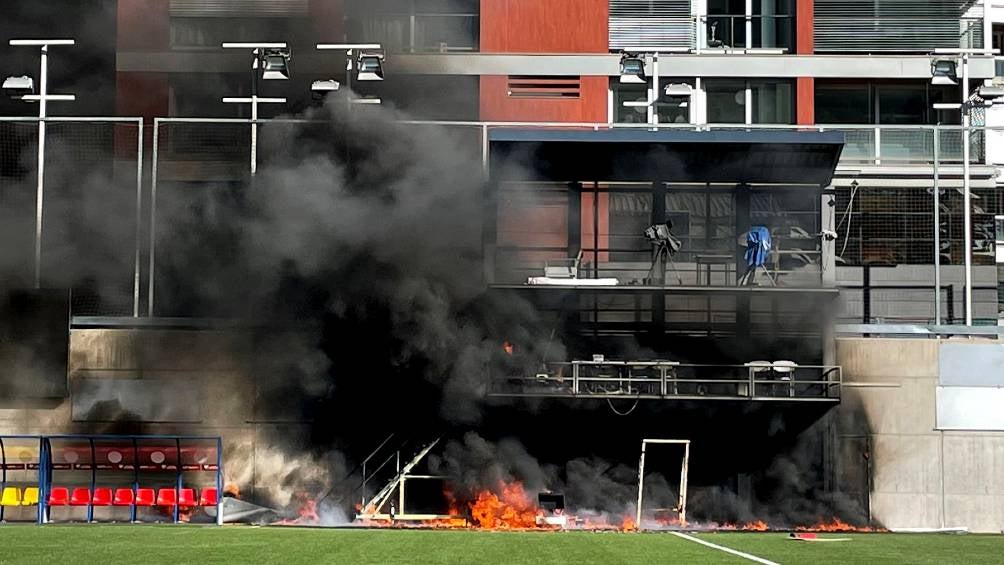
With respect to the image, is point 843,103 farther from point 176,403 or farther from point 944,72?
point 176,403

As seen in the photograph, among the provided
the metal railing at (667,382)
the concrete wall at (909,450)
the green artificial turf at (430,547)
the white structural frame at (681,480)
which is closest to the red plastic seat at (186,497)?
the green artificial turf at (430,547)

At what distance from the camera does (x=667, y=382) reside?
85.8 feet

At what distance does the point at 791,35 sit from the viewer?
35125 mm

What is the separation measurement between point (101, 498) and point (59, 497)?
0.71 metres

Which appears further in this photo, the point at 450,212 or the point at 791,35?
the point at 791,35

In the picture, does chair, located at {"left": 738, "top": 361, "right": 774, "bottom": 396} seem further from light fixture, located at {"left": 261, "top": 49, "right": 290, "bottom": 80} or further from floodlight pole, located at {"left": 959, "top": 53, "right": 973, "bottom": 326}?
light fixture, located at {"left": 261, "top": 49, "right": 290, "bottom": 80}

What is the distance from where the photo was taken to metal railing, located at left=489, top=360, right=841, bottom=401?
25.7 metres

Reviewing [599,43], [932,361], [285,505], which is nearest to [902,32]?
[599,43]

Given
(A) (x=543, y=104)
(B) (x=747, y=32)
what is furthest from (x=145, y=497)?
(B) (x=747, y=32)

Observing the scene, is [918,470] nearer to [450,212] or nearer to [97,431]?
[450,212]

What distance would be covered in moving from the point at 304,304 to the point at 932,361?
11.1m

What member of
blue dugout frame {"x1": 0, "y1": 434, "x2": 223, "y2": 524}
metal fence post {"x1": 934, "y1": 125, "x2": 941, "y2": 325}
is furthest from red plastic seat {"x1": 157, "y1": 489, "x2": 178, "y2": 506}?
metal fence post {"x1": 934, "y1": 125, "x2": 941, "y2": 325}

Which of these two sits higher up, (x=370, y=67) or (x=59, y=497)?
(x=370, y=67)

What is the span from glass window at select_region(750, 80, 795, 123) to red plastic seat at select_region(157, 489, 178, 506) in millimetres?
16422
